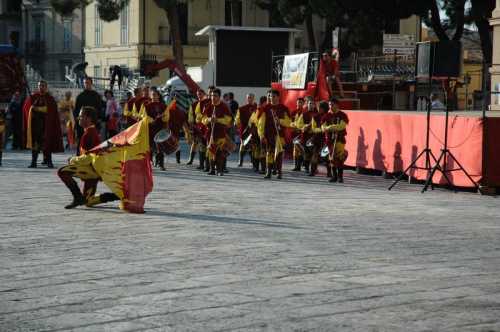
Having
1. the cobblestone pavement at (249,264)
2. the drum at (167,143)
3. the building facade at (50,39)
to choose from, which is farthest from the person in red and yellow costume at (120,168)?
the building facade at (50,39)

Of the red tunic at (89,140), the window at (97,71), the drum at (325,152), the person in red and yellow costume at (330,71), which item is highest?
the window at (97,71)

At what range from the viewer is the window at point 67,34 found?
222ft

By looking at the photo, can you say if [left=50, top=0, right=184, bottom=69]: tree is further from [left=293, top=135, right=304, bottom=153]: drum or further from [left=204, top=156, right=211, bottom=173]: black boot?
[left=204, top=156, right=211, bottom=173]: black boot

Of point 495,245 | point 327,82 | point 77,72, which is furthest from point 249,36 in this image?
point 495,245

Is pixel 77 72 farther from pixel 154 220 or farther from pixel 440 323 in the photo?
pixel 440 323

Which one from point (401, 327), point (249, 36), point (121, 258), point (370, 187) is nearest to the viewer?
point (401, 327)

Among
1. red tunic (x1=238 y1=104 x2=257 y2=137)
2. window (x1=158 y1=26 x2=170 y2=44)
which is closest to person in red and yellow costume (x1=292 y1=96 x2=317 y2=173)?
red tunic (x1=238 y1=104 x2=257 y2=137)

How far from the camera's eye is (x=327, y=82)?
24.8 meters

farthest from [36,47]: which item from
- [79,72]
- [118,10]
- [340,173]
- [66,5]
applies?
[340,173]

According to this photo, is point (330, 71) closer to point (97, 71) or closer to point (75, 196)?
point (75, 196)

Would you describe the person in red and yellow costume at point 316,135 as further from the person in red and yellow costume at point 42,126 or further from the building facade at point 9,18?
the building facade at point 9,18

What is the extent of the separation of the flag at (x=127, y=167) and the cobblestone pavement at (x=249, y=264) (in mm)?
302

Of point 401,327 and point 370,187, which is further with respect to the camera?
point 370,187

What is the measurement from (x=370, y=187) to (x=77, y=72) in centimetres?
2986
